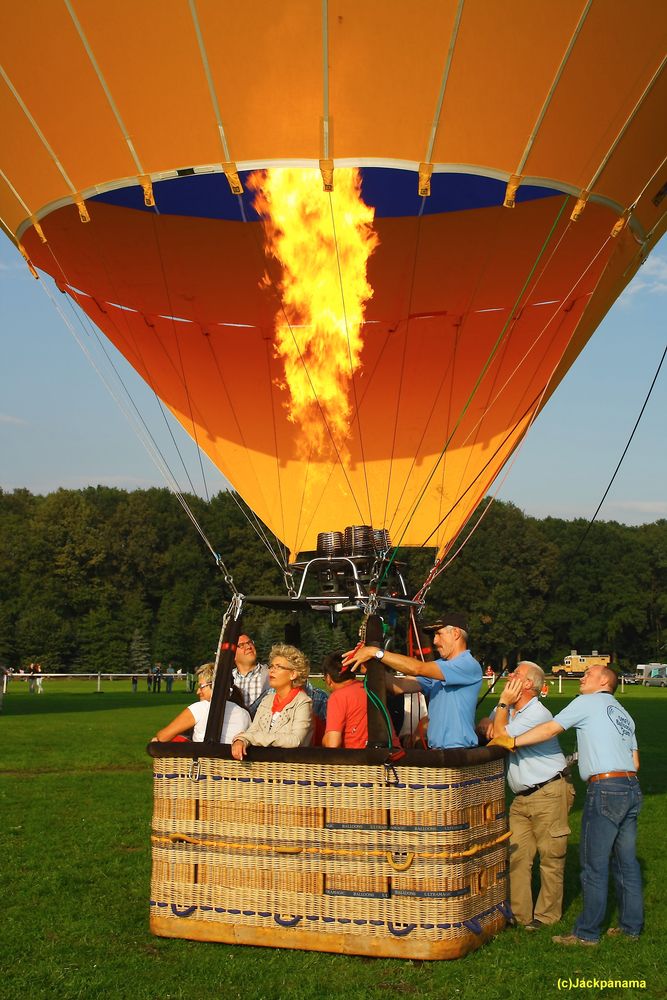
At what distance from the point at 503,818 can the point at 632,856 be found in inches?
24.1

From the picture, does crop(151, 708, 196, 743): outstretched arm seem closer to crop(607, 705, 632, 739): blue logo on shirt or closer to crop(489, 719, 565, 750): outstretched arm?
crop(489, 719, 565, 750): outstretched arm

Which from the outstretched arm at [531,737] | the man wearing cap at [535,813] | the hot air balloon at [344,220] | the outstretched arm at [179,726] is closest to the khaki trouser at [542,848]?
the man wearing cap at [535,813]

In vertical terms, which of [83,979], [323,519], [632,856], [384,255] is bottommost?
[83,979]

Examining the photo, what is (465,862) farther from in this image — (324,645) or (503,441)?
(324,645)

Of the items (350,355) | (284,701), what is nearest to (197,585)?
(350,355)

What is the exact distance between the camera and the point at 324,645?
112 ft

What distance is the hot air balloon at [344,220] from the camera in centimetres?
634

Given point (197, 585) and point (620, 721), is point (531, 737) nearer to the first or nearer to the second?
point (620, 721)

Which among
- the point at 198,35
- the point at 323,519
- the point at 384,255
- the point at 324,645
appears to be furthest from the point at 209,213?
the point at 324,645

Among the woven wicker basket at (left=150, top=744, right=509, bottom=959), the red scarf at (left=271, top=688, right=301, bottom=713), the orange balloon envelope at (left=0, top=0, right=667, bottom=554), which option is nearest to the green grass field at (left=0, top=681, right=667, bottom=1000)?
the woven wicker basket at (left=150, top=744, right=509, bottom=959)

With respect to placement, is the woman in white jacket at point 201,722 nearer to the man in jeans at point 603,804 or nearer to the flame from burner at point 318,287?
the man in jeans at point 603,804

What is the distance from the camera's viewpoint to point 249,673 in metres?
6.51

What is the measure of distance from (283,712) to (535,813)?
1.36 m

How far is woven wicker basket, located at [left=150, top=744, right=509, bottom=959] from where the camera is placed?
4.42 metres
